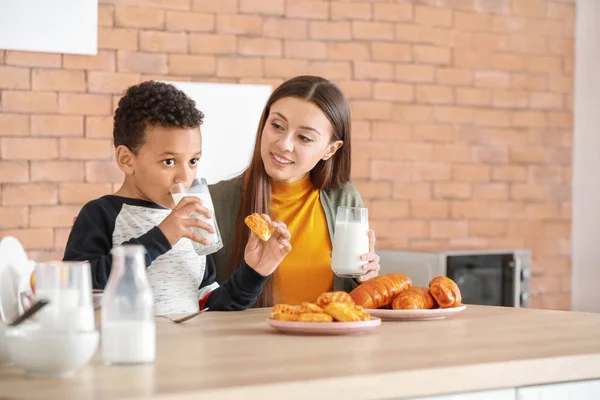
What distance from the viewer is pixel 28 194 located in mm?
3807

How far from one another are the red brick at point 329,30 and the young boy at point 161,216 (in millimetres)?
1958

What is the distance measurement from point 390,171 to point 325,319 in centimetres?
289

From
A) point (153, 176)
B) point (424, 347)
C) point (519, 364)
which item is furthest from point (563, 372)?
point (153, 176)

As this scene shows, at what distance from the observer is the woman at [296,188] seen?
9.27 ft

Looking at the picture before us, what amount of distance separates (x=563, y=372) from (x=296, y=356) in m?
0.43

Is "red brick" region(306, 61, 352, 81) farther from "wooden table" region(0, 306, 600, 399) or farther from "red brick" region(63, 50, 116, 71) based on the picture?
"wooden table" region(0, 306, 600, 399)

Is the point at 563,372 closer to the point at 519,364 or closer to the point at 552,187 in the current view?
the point at 519,364

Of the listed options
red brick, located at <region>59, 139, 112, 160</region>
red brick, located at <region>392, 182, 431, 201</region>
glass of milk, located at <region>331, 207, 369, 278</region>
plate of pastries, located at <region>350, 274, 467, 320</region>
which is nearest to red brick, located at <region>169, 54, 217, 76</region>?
red brick, located at <region>59, 139, 112, 160</region>

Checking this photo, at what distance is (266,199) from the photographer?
2.88 m

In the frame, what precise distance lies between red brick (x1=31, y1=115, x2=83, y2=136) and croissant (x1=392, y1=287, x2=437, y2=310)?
84.9 inches

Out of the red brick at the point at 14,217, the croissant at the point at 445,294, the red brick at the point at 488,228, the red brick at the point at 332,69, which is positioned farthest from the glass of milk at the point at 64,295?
the red brick at the point at 488,228

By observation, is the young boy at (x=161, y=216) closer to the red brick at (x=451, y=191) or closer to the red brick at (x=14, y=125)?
the red brick at (x=14, y=125)

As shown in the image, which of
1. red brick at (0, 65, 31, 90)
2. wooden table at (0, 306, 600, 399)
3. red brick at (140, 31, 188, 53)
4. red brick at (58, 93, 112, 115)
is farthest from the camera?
red brick at (140, 31, 188, 53)

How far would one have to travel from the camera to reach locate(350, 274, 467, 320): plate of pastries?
2033 mm
